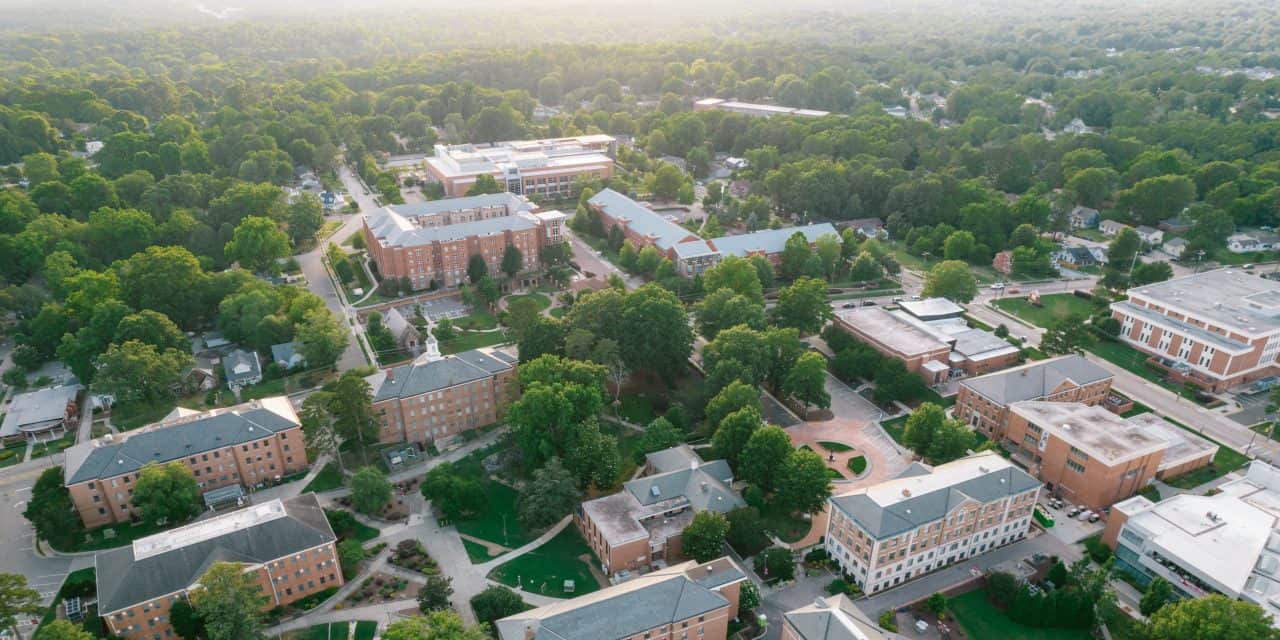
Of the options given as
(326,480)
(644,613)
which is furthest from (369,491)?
(644,613)

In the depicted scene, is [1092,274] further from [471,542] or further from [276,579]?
[276,579]

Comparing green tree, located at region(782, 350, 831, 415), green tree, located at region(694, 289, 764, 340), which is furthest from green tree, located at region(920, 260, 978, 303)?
green tree, located at region(782, 350, 831, 415)

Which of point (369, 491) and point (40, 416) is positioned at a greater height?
point (369, 491)

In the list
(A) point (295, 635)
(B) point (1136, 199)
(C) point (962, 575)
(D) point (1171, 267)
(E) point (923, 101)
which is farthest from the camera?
(E) point (923, 101)

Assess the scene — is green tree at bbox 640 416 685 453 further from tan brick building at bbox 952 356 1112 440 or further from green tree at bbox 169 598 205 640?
green tree at bbox 169 598 205 640

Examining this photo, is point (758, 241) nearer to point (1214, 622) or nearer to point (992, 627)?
point (992, 627)

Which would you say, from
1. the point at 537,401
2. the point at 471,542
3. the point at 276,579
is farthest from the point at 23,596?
the point at 537,401

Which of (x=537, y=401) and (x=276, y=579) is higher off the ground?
(x=537, y=401)
